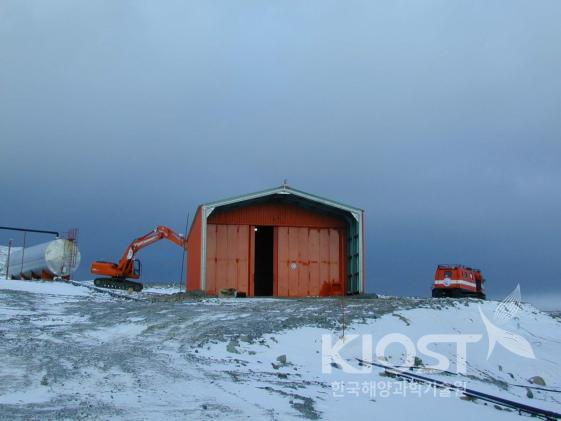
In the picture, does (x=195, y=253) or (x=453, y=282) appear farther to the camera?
(x=453, y=282)

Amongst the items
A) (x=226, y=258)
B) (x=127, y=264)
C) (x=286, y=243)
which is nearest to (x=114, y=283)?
(x=127, y=264)

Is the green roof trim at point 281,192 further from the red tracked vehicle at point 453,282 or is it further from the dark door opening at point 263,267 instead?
the red tracked vehicle at point 453,282

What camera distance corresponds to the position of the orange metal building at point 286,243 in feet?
91.6

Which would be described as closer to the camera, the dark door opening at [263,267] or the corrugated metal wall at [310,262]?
the corrugated metal wall at [310,262]

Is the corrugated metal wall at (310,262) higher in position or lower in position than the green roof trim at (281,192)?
lower

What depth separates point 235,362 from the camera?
11.6 meters

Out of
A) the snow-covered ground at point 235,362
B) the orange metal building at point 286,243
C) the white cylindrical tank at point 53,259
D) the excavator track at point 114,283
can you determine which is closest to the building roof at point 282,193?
the orange metal building at point 286,243

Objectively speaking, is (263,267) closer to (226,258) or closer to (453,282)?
(226,258)

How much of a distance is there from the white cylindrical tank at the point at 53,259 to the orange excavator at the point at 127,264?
2.63 meters

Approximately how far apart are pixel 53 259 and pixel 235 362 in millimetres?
27314

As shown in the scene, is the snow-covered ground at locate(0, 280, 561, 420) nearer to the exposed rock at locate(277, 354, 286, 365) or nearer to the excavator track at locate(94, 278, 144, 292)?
the exposed rock at locate(277, 354, 286, 365)

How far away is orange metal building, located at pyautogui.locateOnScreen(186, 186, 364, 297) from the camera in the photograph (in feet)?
91.6

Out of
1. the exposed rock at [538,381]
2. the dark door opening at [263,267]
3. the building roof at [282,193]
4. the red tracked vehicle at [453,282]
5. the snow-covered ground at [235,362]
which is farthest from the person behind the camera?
the red tracked vehicle at [453,282]

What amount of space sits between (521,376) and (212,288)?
15106mm
